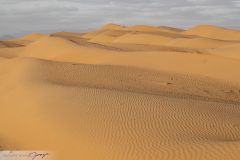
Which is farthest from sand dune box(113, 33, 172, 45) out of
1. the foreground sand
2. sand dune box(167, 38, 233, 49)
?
the foreground sand

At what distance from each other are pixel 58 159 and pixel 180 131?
2.41 metres

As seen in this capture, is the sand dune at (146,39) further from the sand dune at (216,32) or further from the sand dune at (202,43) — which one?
the sand dune at (216,32)

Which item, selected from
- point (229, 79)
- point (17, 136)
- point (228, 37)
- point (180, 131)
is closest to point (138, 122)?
point (180, 131)

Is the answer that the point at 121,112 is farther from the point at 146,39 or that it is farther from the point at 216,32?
the point at 216,32

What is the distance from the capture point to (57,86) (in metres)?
12.8

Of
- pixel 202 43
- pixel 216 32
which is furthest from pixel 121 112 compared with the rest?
pixel 216 32

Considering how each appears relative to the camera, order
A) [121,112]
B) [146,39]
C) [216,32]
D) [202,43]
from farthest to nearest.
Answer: [216,32]
[146,39]
[202,43]
[121,112]

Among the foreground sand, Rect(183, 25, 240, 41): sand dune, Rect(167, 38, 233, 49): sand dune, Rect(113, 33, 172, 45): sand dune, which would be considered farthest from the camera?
Rect(183, 25, 240, 41): sand dune

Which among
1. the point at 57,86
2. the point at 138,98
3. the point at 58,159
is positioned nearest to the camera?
the point at 58,159

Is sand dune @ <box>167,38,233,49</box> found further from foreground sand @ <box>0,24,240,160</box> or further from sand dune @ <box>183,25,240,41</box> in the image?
foreground sand @ <box>0,24,240,160</box>

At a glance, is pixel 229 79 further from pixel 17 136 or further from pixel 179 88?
pixel 17 136

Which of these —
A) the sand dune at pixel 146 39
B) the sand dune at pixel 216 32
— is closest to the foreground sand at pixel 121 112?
the sand dune at pixel 146 39

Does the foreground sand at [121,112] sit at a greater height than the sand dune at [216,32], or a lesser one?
greater

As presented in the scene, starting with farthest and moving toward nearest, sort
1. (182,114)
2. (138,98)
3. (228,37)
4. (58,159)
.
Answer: (228,37) < (138,98) < (182,114) < (58,159)
